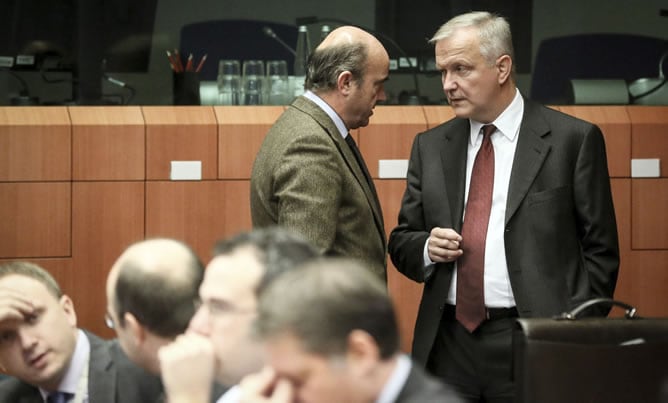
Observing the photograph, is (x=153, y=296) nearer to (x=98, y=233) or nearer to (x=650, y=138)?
(x=98, y=233)

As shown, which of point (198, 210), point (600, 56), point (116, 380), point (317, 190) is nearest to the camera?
point (116, 380)

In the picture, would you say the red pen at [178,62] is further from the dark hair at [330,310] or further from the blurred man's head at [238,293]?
the dark hair at [330,310]

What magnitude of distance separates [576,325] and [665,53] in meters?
4.51

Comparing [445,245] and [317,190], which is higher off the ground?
[317,190]

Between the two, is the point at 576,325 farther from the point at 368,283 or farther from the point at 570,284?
the point at 368,283

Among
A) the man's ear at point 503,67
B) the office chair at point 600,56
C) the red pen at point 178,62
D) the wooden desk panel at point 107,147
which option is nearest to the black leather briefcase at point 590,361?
the man's ear at point 503,67

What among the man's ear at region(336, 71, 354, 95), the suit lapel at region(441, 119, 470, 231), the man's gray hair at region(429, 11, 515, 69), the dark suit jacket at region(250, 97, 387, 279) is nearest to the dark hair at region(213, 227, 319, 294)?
the dark suit jacket at region(250, 97, 387, 279)

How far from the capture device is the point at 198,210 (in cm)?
604

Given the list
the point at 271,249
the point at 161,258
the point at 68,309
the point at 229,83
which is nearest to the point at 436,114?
the point at 229,83

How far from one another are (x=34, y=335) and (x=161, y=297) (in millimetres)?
445

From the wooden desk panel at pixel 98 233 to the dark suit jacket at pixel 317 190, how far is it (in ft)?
8.87

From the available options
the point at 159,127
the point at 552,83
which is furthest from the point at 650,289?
the point at 159,127

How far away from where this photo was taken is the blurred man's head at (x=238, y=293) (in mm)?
2062

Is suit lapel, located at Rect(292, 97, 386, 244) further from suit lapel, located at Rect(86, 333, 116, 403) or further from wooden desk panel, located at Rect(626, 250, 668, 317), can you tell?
wooden desk panel, located at Rect(626, 250, 668, 317)
